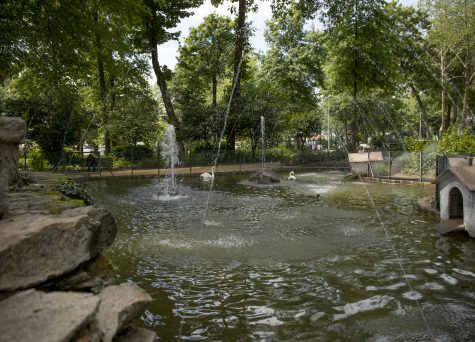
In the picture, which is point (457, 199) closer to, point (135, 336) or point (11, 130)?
point (135, 336)

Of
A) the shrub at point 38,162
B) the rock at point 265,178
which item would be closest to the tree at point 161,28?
the shrub at point 38,162

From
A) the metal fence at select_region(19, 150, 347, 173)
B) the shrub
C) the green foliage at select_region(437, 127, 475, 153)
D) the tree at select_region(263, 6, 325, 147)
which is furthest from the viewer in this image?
the tree at select_region(263, 6, 325, 147)

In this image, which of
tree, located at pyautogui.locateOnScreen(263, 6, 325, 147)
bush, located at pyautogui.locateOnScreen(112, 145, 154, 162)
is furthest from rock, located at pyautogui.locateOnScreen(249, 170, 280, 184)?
tree, located at pyautogui.locateOnScreen(263, 6, 325, 147)

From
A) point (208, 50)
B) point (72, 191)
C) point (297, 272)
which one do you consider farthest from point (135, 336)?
point (208, 50)

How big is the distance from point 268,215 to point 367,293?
20.1ft

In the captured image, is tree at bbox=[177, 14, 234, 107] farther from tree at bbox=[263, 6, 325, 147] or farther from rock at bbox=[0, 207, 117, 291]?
rock at bbox=[0, 207, 117, 291]

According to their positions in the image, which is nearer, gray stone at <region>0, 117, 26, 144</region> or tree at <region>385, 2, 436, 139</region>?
gray stone at <region>0, 117, 26, 144</region>

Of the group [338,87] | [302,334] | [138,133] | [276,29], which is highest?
[276,29]

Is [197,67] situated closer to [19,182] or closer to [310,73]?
[310,73]

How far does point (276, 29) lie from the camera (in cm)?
4447

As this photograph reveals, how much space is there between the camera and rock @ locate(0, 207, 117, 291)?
9.12ft

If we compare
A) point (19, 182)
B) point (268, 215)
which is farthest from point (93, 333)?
point (268, 215)

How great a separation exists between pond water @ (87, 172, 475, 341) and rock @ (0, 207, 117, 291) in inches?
85.4

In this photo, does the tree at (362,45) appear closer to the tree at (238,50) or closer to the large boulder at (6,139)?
the tree at (238,50)
